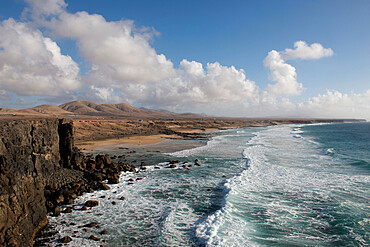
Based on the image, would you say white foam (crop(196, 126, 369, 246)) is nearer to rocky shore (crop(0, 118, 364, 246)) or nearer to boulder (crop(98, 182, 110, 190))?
rocky shore (crop(0, 118, 364, 246))

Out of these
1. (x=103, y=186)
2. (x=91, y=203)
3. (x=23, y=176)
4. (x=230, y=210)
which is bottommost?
(x=230, y=210)

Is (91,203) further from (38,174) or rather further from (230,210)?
(230,210)

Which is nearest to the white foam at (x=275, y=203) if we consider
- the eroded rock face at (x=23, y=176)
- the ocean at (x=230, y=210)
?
the ocean at (x=230, y=210)

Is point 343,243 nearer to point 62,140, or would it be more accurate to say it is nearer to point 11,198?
point 11,198

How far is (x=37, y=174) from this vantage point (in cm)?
1446

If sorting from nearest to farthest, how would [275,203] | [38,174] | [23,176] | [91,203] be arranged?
[23,176], [38,174], [91,203], [275,203]

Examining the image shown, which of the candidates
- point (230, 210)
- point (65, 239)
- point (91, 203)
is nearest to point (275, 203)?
point (230, 210)

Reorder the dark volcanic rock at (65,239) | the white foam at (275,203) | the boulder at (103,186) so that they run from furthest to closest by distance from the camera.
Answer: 1. the boulder at (103,186)
2. the white foam at (275,203)
3. the dark volcanic rock at (65,239)

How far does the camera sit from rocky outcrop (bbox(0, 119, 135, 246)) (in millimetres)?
9914

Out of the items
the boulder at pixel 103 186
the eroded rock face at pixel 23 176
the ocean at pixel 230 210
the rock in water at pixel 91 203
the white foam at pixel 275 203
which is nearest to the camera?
the eroded rock face at pixel 23 176

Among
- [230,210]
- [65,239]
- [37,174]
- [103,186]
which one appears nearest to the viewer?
[65,239]

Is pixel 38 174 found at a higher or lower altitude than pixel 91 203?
higher

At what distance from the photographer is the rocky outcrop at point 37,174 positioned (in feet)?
32.5

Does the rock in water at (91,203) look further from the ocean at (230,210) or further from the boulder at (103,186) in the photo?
the boulder at (103,186)
